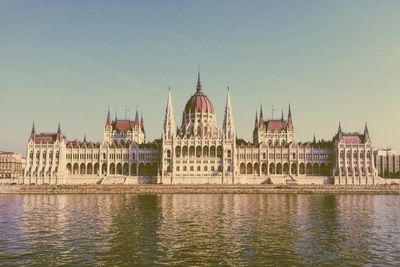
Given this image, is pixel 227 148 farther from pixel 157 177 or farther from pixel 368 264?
pixel 368 264

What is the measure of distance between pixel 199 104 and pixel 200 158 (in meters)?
26.3

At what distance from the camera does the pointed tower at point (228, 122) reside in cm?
16375

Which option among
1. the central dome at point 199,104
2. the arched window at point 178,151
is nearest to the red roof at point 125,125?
the central dome at point 199,104

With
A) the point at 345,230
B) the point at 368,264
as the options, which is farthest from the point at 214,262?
the point at 345,230

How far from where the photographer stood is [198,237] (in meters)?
48.7

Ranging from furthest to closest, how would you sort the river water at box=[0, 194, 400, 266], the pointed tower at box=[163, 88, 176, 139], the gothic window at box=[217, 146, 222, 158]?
the pointed tower at box=[163, 88, 176, 139] → the gothic window at box=[217, 146, 222, 158] → the river water at box=[0, 194, 400, 266]

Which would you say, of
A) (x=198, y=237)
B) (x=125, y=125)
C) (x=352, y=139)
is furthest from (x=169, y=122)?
(x=198, y=237)

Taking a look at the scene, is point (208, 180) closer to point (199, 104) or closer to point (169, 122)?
point (169, 122)

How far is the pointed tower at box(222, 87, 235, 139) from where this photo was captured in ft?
537

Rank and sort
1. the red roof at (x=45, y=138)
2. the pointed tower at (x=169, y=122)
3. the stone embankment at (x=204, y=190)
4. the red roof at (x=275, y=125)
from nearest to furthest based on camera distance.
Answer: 1. the stone embankment at (x=204, y=190)
2. the pointed tower at (x=169, y=122)
3. the red roof at (x=45, y=138)
4. the red roof at (x=275, y=125)

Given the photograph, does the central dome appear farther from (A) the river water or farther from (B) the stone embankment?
(A) the river water

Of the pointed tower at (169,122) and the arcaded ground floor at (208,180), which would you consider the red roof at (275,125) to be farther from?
the pointed tower at (169,122)

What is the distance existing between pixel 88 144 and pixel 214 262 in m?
142

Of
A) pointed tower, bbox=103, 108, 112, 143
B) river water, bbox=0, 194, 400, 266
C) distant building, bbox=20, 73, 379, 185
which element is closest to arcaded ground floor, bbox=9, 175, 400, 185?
distant building, bbox=20, 73, 379, 185
